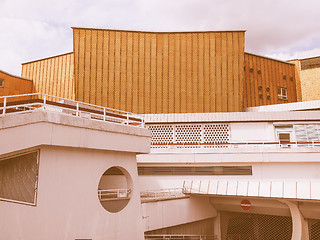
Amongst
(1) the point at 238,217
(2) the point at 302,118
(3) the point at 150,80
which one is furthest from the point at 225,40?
(1) the point at 238,217

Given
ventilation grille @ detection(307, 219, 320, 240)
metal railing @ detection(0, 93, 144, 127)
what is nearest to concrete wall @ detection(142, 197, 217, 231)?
metal railing @ detection(0, 93, 144, 127)

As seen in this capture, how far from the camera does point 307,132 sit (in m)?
17.7

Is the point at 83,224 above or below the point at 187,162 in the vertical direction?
below

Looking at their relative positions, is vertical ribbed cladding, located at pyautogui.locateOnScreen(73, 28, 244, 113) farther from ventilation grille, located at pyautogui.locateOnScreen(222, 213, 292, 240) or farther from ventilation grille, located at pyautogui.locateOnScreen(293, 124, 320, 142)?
ventilation grille, located at pyautogui.locateOnScreen(222, 213, 292, 240)

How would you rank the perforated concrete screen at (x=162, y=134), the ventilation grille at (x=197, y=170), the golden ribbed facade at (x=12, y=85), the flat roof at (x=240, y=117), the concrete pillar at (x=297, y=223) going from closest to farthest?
the concrete pillar at (x=297, y=223), the ventilation grille at (x=197, y=170), the flat roof at (x=240, y=117), the perforated concrete screen at (x=162, y=134), the golden ribbed facade at (x=12, y=85)

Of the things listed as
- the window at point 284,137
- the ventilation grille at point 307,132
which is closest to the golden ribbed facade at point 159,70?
the window at point 284,137

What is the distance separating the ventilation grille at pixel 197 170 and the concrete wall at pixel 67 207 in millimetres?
6922

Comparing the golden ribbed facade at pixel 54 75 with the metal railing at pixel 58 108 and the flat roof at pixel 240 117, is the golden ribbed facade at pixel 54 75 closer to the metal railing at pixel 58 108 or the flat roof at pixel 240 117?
the flat roof at pixel 240 117

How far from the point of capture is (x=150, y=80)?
898 inches

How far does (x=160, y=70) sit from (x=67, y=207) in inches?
655

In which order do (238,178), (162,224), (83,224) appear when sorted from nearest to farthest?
(83,224), (162,224), (238,178)

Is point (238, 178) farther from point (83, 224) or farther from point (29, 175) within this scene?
point (29, 175)

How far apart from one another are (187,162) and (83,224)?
28.5 feet

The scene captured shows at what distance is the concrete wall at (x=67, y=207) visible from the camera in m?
7.58
